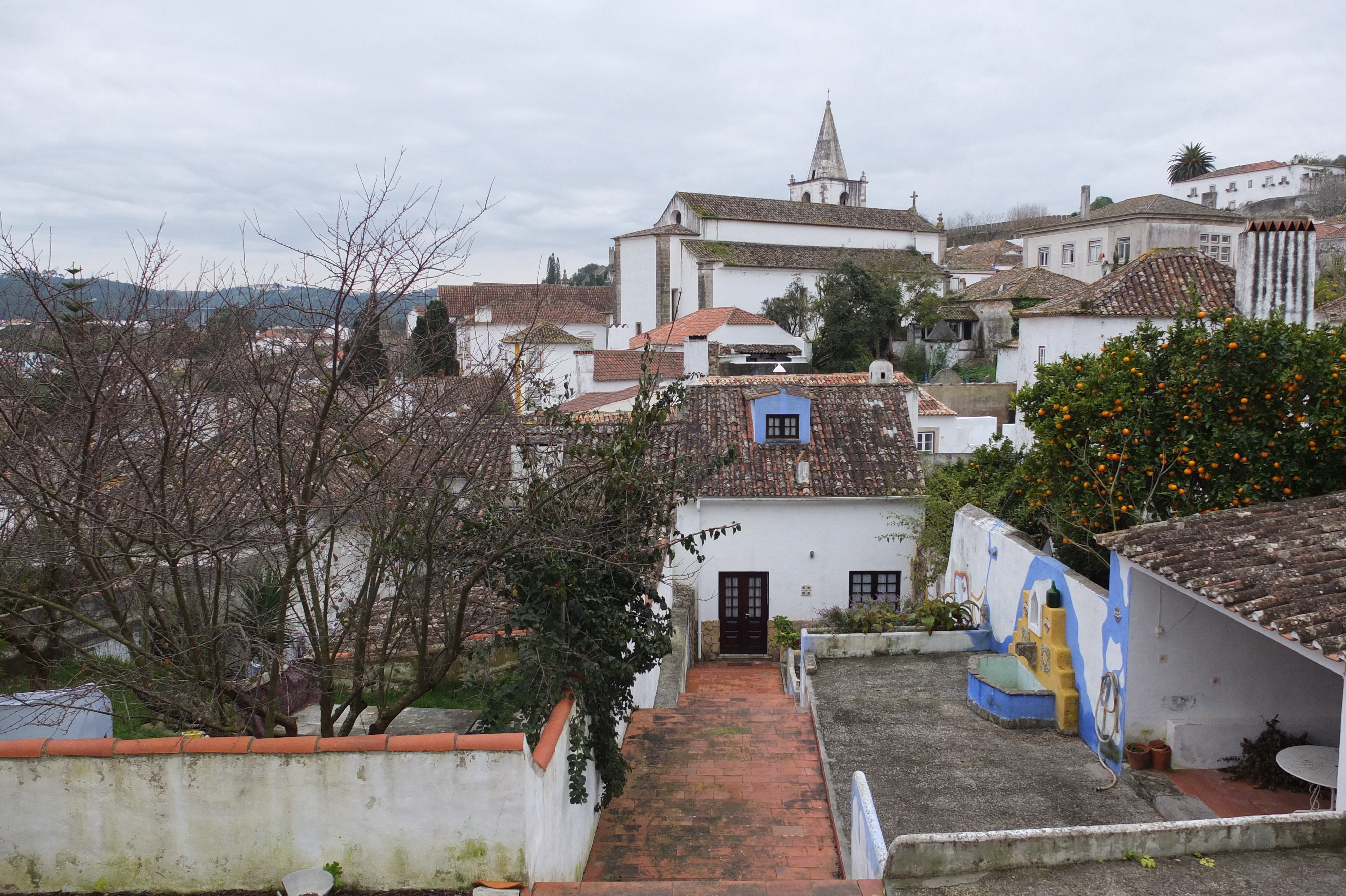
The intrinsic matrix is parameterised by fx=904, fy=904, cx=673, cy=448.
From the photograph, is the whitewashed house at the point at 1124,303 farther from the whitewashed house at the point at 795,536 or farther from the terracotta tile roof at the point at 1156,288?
the whitewashed house at the point at 795,536

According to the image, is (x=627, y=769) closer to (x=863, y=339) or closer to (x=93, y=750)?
(x=93, y=750)

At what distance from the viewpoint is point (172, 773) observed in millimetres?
5199

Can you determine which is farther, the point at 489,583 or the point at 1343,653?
the point at 489,583

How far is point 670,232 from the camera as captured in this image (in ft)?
165

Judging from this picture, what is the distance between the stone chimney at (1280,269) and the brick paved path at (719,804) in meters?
8.22

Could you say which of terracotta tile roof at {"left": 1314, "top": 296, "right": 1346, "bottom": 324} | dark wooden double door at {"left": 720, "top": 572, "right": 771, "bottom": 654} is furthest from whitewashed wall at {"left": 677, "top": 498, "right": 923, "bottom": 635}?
terracotta tile roof at {"left": 1314, "top": 296, "right": 1346, "bottom": 324}

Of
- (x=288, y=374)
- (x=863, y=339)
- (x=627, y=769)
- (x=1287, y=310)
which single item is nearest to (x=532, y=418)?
(x=288, y=374)

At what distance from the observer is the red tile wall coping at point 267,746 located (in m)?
5.15

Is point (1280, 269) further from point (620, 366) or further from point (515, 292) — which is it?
point (515, 292)

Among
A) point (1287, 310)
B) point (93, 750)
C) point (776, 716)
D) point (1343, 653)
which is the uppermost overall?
point (1287, 310)

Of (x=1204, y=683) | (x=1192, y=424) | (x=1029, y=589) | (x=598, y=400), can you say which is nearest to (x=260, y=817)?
(x=1204, y=683)

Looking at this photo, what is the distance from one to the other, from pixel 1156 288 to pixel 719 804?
63.8 feet

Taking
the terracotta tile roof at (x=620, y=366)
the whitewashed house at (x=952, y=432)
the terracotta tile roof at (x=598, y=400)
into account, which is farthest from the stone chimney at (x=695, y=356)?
the whitewashed house at (x=952, y=432)

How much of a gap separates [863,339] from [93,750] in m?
38.9
